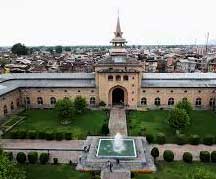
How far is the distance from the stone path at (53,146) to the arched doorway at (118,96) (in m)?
19.8

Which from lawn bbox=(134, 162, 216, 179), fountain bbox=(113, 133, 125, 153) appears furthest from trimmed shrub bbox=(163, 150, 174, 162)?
fountain bbox=(113, 133, 125, 153)

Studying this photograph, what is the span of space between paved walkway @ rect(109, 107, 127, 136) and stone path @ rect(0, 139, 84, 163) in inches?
258

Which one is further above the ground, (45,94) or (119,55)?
(119,55)

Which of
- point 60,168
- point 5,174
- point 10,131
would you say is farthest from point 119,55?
point 5,174

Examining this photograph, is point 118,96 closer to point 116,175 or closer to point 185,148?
point 185,148

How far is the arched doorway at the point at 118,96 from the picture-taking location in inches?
2395

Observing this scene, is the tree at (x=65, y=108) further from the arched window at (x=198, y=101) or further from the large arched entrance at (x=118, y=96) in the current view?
the arched window at (x=198, y=101)

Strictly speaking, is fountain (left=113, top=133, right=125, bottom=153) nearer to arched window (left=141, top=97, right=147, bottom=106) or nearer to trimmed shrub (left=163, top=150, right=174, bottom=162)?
trimmed shrub (left=163, top=150, right=174, bottom=162)

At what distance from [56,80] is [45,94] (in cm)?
470

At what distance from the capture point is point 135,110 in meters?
57.5

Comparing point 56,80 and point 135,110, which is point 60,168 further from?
point 56,80

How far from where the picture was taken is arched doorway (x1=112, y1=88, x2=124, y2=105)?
6083cm

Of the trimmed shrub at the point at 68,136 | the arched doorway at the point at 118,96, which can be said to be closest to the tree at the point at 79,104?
the arched doorway at the point at 118,96

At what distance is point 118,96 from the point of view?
2445 inches
